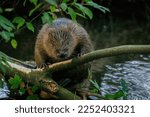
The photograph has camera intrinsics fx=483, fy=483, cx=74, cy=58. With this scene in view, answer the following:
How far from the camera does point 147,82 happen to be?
5.01 m

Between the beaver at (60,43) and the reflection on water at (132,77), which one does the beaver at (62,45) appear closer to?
the beaver at (60,43)

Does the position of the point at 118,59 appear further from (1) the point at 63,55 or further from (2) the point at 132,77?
(1) the point at 63,55

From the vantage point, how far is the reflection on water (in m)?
4.70

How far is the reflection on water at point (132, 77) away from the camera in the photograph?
4699 mm

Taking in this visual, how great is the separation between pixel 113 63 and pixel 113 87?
1.03 metres

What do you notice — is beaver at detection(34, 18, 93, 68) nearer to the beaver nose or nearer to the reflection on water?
the beaver nose

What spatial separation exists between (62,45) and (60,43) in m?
0.02

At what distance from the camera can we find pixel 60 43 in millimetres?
3432

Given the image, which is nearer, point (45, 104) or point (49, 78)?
point (45, 104)

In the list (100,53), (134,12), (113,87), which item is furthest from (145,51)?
(134,12)

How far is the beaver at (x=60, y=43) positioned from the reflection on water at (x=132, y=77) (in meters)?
0.99

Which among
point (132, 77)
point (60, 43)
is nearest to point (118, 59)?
point (132, 77)

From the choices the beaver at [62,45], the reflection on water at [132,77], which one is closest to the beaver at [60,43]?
the beaver at [62,45]

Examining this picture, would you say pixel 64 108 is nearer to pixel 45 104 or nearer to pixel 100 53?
pixel 45 104
